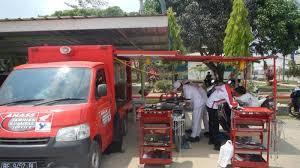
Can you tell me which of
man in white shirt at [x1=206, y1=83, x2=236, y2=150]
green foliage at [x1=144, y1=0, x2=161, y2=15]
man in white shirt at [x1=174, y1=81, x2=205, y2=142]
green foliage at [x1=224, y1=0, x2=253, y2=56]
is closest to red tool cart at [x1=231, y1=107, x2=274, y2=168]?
man in white shirt at [x1=206, y1=83, x2=236, y2=150]

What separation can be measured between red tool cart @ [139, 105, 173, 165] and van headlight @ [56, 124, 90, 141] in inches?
72.4

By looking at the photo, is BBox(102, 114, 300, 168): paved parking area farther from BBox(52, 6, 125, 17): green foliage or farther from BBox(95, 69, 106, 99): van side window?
BBox(52, 6, 125, 17): green foliage

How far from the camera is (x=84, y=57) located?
27.6ft

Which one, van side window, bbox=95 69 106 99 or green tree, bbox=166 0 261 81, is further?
green tree, bbox=166 0 261 81

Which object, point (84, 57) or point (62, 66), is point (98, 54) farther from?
point (62, 66)

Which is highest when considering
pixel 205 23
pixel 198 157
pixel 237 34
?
pixel 205 23

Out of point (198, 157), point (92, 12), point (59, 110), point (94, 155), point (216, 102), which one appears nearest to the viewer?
point (59, 110)

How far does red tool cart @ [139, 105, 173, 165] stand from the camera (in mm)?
7805

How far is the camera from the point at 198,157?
8.64 m

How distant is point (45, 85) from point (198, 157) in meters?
3.71

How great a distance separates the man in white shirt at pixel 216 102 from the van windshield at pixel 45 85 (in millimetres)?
3126

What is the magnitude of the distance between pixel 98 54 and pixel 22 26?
3.20 meters

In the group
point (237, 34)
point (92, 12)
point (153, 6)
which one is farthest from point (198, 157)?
point (92, 12)

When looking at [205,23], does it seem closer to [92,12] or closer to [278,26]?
[278,26]
